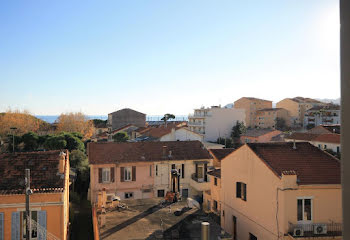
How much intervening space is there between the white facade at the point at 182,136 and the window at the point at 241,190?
31806mm

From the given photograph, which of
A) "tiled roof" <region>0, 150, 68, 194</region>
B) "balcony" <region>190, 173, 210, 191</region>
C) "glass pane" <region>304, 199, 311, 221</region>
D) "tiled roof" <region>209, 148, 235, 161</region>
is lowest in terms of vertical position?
"balcony" <region>190, 173, 210, 191</region>

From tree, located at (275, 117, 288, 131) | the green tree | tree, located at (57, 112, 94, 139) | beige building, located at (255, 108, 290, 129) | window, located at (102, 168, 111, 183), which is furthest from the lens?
tree, located at (275, 117, 288, 131)

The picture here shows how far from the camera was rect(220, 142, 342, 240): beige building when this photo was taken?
47.2 ft

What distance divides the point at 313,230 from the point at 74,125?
60.4 metres

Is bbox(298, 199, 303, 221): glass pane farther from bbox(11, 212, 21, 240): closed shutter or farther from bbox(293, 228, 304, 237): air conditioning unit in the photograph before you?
bbox(11, 212, 21, 240): closed shutter

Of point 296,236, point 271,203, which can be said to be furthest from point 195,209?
point 296,236

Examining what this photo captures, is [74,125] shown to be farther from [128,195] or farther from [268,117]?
[268,117]

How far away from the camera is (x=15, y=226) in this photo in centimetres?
1416

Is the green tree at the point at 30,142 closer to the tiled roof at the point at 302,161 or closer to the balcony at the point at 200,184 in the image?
the balcony at the point at 200,184

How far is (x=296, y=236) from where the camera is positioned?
45.3 ft

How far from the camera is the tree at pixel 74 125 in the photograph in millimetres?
67062

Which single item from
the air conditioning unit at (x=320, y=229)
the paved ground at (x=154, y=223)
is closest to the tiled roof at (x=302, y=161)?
the air conditioning unit at (x=320, y=229)

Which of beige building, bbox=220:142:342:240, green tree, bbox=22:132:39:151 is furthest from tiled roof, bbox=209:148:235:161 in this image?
green tree, bbox=22:132:39:151

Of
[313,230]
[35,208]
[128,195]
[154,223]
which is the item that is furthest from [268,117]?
[35,208]
